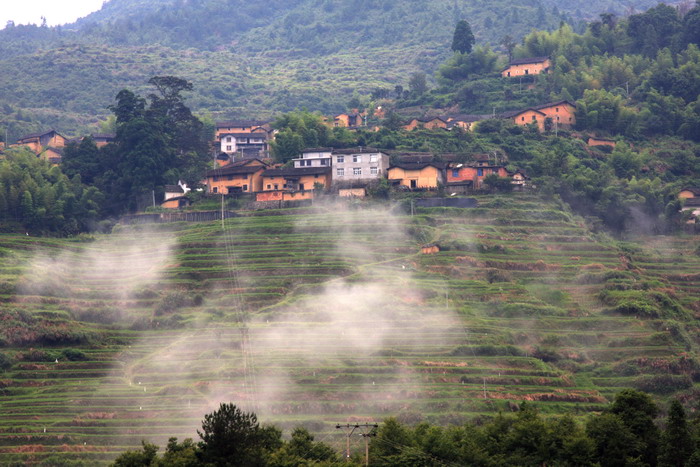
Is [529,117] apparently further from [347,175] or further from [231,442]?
[231,442]

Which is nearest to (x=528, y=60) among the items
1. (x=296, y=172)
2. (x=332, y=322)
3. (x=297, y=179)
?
(x=296, y=172)

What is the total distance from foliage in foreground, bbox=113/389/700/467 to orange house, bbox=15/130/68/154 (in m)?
52.7

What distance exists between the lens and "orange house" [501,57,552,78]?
9744 cm

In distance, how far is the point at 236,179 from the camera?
7056 centimetres

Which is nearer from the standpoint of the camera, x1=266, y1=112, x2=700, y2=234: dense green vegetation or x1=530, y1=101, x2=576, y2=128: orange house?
x1=266, y1=112, x2=700, y2=234: dense green vegetation

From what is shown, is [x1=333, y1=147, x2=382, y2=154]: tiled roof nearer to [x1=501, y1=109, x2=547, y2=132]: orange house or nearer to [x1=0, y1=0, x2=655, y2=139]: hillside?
[x1=501, y1=109, x2=547, y2=132]: orange house

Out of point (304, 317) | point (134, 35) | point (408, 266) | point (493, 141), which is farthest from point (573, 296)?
point (134, 35)

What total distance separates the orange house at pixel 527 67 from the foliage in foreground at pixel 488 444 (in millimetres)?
62853

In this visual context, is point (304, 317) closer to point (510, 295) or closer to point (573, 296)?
point (510, 295)

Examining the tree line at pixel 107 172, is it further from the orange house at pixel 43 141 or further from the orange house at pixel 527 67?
the orange house at pixel 527 67

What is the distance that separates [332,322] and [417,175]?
1796 cm

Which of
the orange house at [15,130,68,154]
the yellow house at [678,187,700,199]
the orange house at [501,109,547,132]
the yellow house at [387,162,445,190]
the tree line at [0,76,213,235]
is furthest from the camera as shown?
the orange house at [15,130,68,154]

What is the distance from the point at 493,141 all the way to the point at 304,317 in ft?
102

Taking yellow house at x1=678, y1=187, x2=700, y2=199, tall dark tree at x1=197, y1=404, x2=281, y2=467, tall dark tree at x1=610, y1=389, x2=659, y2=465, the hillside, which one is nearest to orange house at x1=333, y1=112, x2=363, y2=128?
the hillside
